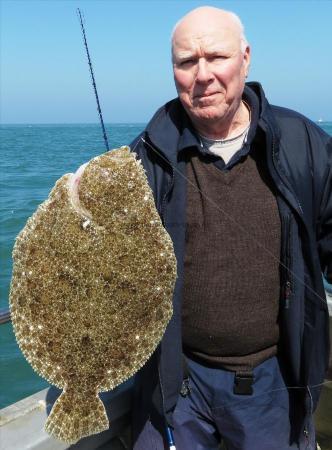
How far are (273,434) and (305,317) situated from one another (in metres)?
0.73

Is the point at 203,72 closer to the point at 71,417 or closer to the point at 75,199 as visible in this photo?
the point at 75,199

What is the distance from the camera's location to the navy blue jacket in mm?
2494

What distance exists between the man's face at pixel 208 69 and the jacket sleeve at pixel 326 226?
62 cm

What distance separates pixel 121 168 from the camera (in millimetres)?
2223

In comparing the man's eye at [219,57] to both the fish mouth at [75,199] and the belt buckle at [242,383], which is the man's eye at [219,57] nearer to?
the fish mouth at [75,199]

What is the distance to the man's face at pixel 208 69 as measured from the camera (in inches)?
94.7

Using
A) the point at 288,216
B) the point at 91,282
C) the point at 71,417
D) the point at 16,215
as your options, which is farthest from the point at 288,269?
the point at 16,215

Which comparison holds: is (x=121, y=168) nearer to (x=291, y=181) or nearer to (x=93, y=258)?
(x=93, y=258)

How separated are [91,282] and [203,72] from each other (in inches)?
45.4

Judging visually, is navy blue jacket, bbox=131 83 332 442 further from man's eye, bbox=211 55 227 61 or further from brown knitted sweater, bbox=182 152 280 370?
man's eye, bbox=211 55 227 61

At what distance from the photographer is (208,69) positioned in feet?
7.91

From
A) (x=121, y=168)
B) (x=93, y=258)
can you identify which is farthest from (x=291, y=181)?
(x=93, y=258)

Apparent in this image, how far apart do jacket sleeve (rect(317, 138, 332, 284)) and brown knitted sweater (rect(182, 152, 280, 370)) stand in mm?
269

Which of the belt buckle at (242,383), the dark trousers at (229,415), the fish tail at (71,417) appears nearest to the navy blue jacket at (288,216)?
the dark trousers at (229,415)
